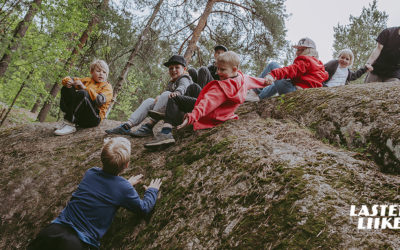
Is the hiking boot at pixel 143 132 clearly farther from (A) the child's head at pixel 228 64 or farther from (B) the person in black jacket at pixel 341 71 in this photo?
(B) the person in black jacket at pixel 341 71

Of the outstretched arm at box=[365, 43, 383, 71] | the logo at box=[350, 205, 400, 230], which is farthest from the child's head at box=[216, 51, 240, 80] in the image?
the outstretched arm at box=[365, 43, 383, 71]

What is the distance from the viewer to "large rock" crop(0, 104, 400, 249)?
1467mm

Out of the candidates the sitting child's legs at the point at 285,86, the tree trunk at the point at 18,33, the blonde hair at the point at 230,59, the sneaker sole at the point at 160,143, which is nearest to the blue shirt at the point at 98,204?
the sneaker sole at the point at 160,143

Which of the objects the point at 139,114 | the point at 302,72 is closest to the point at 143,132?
the point at 139,114

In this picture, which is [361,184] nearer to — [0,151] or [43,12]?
[0,151]

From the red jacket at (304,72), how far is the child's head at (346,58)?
1447 mm

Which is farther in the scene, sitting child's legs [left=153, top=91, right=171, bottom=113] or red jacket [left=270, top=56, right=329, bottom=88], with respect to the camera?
red jacket [left=270, top=56, right=329, bottom=88]

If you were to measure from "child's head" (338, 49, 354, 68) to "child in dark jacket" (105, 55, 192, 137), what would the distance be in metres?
3.92

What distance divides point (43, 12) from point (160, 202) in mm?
7199

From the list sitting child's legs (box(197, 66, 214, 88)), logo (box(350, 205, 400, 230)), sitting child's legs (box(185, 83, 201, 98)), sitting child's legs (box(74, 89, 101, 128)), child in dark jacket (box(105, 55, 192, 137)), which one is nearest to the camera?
logo (box(350, 205, 400, 230))

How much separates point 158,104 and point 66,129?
226cm

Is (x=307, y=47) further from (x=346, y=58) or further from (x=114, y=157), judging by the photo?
(x=114, y=157)

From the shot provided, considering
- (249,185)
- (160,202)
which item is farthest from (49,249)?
(249,185)

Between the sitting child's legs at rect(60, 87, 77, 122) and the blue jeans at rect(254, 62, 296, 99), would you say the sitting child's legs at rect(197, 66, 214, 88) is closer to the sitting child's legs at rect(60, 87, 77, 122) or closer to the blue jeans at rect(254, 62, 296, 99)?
the blue jeans at rect(254, 62, 296, 99)
